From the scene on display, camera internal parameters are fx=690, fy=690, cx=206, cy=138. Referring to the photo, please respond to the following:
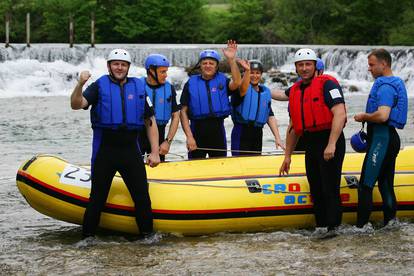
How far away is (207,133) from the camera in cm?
598

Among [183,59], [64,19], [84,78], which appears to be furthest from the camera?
[64,19]

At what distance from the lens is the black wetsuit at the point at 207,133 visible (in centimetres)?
593

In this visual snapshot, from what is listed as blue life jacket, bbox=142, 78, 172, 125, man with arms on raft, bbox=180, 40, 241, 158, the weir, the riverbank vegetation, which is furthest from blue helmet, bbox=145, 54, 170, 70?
the riverbank vegetation

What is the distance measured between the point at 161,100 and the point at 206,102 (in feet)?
1.27

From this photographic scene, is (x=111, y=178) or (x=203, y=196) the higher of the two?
(x=111, y=178)

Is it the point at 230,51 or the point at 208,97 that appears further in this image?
the point at 208,97

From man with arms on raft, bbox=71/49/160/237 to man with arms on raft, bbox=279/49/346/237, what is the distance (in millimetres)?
1108

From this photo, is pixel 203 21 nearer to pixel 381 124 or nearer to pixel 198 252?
pixel 381 124

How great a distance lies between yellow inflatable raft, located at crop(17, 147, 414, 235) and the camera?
516 cm

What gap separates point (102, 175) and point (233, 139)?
1.71 metres

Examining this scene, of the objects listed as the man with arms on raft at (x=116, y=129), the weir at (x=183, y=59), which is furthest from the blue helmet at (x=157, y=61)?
the weir at (x=183, y=59)

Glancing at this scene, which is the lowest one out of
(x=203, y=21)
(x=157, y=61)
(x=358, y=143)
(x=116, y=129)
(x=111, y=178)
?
(x=111, y=178)

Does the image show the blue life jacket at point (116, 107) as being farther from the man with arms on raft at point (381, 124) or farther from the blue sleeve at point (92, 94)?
the man with arms on raft at point (381, 124)

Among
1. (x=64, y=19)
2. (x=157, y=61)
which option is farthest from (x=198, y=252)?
(x=64, y=19)
